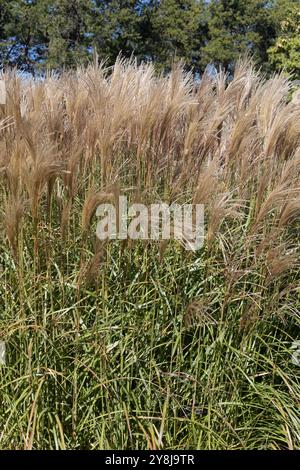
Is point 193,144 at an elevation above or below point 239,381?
above

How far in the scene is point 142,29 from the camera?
89.9 feet

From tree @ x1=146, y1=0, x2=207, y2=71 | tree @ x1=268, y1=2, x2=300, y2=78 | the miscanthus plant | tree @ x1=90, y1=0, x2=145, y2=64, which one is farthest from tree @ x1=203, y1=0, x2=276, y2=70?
the miscanthus plant

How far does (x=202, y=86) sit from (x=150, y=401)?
1.69m

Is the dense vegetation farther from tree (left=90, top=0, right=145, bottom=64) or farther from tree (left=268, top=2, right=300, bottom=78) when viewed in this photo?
tree (left=268, top=2, right=300, bottom=78)

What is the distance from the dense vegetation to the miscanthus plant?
2312 centimetres

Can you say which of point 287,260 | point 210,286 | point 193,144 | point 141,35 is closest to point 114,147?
point 193,144

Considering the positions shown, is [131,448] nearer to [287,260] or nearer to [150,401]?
[150,401]

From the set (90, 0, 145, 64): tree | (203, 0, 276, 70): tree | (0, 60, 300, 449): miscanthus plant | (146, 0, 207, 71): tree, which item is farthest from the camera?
(146, 0, 207, 71): tree

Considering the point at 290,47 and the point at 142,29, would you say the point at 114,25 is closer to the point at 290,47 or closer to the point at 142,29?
the point at 142,29

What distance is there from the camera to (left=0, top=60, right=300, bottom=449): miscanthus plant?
7.18 ft

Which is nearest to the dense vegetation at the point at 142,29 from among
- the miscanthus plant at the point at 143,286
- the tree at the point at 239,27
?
the tree at the point at 239,27

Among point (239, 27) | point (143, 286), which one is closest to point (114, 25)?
point (239, 27)

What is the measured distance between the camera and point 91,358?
89.8 inches

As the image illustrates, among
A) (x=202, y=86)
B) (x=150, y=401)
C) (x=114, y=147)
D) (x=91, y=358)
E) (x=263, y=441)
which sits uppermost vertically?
(x=202, y=86)
